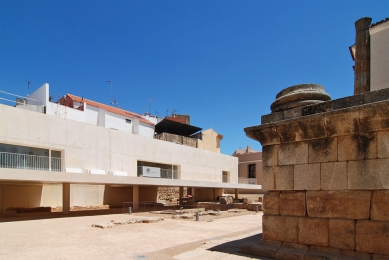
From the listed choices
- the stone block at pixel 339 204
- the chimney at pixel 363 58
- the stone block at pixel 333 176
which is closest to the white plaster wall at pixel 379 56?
the chimney at pixel 363 58

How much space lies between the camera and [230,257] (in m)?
5.13

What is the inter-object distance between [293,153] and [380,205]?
5.03ft

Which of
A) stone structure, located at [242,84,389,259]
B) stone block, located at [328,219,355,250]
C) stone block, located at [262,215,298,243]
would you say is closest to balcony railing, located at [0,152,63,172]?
stone structure, located at [242,84,389,259]

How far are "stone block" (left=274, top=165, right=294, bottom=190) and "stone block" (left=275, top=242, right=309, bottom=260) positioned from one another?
0.99 meters

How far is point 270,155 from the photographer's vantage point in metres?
5.46

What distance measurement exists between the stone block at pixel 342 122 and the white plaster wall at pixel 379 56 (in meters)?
5.93

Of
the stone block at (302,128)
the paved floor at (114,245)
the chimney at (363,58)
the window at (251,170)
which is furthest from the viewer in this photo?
the window at (251,170)

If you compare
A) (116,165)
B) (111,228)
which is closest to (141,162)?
(116,165)

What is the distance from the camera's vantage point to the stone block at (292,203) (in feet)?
15.9

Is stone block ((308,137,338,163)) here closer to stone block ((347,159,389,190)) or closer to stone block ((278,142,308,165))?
stone block ((278,142,308,165))

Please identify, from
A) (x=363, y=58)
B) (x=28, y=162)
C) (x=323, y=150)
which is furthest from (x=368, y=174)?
(x=28, y=162)

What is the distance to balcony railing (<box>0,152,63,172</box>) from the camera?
14.9m

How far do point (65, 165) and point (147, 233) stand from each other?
418 inches

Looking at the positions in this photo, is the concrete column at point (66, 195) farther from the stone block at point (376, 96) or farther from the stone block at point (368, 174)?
the stone block at point (376, 96)
